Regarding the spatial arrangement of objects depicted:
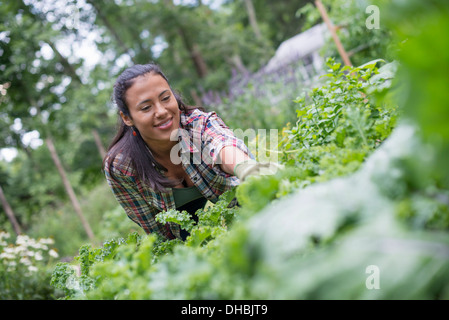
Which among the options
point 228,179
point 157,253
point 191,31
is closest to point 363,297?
point 157,253

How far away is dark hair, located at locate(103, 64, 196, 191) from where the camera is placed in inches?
90.6

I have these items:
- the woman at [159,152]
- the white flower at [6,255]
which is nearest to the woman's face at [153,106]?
the woman at [159,152]

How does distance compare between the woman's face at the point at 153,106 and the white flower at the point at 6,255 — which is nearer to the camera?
the woman's face at the point at 153,106

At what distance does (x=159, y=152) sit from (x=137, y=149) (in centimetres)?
17

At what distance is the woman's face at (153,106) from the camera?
2160mm

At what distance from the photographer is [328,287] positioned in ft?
1.92

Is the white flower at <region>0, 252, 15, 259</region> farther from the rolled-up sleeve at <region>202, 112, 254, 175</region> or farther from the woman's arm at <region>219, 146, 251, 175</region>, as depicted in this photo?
the woman's arm at <region>219, 146, 251, 175</region>

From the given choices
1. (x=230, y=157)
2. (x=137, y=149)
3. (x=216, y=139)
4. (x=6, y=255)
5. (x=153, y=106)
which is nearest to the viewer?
(x=230, y=157)

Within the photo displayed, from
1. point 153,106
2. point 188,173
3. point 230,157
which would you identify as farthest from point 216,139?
point 188,173

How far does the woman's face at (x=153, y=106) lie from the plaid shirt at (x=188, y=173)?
141mm

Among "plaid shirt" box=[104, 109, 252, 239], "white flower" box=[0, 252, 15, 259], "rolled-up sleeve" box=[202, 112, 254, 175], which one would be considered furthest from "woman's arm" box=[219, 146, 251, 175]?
"white flower" box=[0, 252, 15, 259]

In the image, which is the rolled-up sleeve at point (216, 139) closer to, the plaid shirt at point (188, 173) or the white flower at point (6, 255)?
the plaid shirt at point (188, 173)

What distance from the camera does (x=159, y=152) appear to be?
101 inches

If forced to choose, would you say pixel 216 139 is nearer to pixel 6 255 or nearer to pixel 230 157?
pixel 230 157
